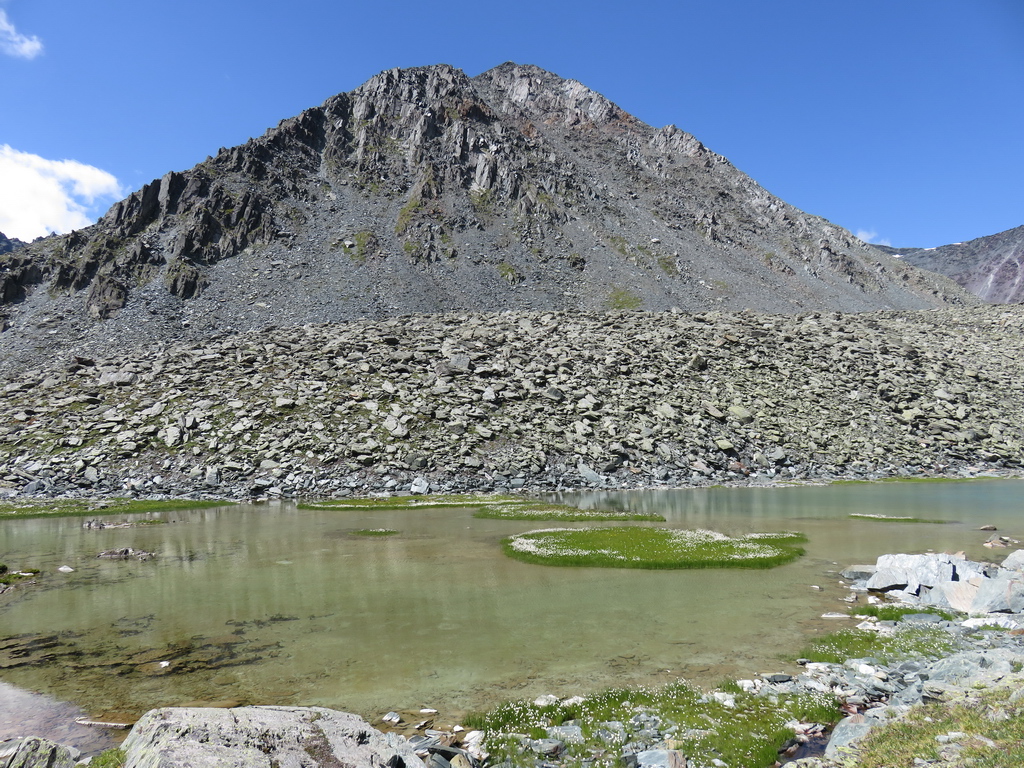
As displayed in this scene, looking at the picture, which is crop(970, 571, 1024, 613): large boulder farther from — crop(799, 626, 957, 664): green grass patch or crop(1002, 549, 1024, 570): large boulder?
crop(1002, 549, 1024, 570): large boulder

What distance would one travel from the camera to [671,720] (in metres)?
11.0

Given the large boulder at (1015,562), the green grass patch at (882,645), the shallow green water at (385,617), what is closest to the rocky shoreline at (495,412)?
the shallow green water at (385,617)

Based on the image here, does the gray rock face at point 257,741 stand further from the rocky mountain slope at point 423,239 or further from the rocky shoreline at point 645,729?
the rocky mountain slope at point 423,239

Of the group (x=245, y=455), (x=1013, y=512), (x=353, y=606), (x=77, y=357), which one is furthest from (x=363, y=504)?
(x=77, y=357)

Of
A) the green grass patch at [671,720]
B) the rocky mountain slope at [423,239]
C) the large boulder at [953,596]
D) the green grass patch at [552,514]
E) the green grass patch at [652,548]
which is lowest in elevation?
the green grass patch at [552,514]

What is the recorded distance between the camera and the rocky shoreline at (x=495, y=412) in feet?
172

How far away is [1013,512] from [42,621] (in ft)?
171

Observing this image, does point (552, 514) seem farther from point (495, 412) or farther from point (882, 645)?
point (882, 645)

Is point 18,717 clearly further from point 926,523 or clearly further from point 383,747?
point 926,523

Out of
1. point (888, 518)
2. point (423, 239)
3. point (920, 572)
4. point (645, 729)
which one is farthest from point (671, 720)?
point (423, 239)

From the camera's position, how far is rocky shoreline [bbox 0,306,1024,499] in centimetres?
5244

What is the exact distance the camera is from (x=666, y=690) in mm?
12430

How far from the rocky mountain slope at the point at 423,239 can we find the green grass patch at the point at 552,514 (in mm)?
66931

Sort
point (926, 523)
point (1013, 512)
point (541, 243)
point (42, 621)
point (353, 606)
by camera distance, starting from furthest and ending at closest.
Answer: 1. point (541, 243)
2. point (1013, 512)
3. point (926, 523)
4. point (353, 606)
5. point (42, 621)
